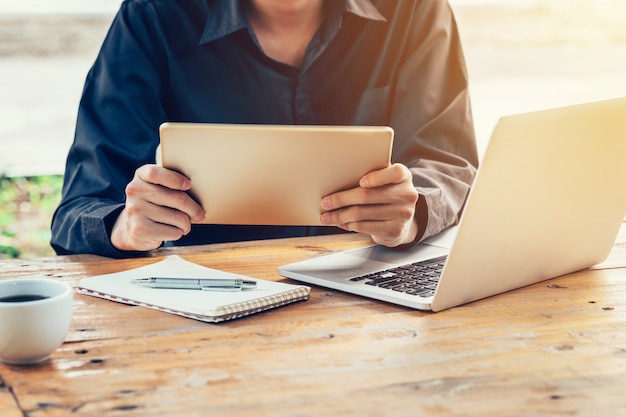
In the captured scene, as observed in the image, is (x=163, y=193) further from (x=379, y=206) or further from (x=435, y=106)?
(x=435, y=106)

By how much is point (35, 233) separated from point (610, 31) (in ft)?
9.08

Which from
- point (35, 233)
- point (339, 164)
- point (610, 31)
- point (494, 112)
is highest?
point (339, 164)

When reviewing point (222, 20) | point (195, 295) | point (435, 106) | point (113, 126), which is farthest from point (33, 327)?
point (435, 106)

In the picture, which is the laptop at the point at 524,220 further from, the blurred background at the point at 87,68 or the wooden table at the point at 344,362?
the blurred background at the point at 87,68

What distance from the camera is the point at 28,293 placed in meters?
0.99

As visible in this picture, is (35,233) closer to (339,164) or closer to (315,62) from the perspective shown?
(315,62)

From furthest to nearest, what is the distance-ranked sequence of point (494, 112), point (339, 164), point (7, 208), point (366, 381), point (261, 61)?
point (494, 112) → point (7, 208) → point (261, 61) → point (339, 164) → point (366, 381)

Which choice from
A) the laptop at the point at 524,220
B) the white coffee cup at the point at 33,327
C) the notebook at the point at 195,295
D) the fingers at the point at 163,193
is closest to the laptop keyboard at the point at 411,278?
the laptop at the point at 524,220

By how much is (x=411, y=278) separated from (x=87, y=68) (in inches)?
97.5

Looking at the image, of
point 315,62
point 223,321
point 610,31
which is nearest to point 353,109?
point 315,62

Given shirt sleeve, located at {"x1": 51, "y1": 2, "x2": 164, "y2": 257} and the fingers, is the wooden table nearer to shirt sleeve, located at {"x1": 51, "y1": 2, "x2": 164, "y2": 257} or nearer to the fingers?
the fingers

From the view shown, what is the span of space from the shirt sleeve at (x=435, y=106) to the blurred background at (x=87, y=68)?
1.75 meters

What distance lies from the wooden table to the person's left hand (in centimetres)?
14

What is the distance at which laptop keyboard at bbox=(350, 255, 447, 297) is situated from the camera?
120 cm
